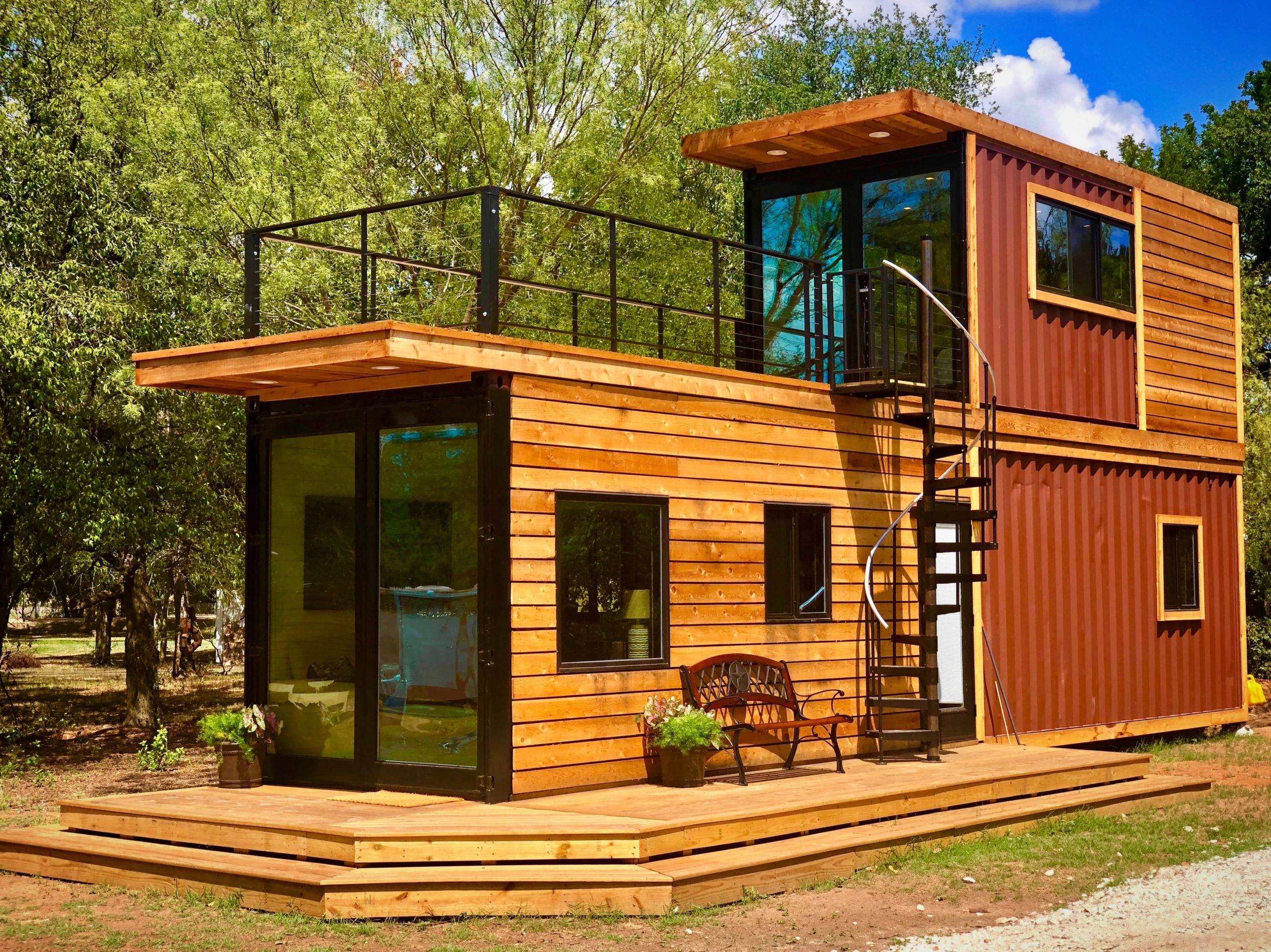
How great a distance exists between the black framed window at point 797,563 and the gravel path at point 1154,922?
3564 millimetres

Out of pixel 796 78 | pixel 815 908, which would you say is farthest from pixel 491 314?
pixel 796 78

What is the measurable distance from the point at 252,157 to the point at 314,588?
626 centimetres

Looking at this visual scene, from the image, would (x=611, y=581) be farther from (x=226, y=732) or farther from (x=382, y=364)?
(x=226, y=732)

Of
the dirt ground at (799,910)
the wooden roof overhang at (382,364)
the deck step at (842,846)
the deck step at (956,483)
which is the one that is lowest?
the dirt ground at (799,910)

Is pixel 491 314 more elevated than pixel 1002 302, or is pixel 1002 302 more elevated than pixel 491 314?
pixel 1002 302

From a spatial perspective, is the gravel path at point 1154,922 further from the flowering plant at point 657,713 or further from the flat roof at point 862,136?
the flat roof at point 862,136

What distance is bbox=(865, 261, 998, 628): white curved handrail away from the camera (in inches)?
438

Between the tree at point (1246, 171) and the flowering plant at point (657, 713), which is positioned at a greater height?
the tree at point (1246, 171)

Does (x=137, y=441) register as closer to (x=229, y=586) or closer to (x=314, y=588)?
(x=229, y=586)

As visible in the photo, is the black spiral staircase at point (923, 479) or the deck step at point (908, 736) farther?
the black spiral staircase at point (923, 479)

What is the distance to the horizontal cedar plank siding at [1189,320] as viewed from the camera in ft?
49.2

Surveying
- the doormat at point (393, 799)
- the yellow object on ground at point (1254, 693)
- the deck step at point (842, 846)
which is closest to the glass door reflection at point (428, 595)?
the doormat at point (393, 799)

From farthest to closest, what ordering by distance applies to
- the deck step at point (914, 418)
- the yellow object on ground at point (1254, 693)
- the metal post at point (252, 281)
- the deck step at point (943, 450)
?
1. the yellow object on ground at point (1254, 693)
2. the deck step at point (914, 418)
3. the deck step at point (943, 450)
4. the metal post at point (252, 281)

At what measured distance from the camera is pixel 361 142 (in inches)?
600
